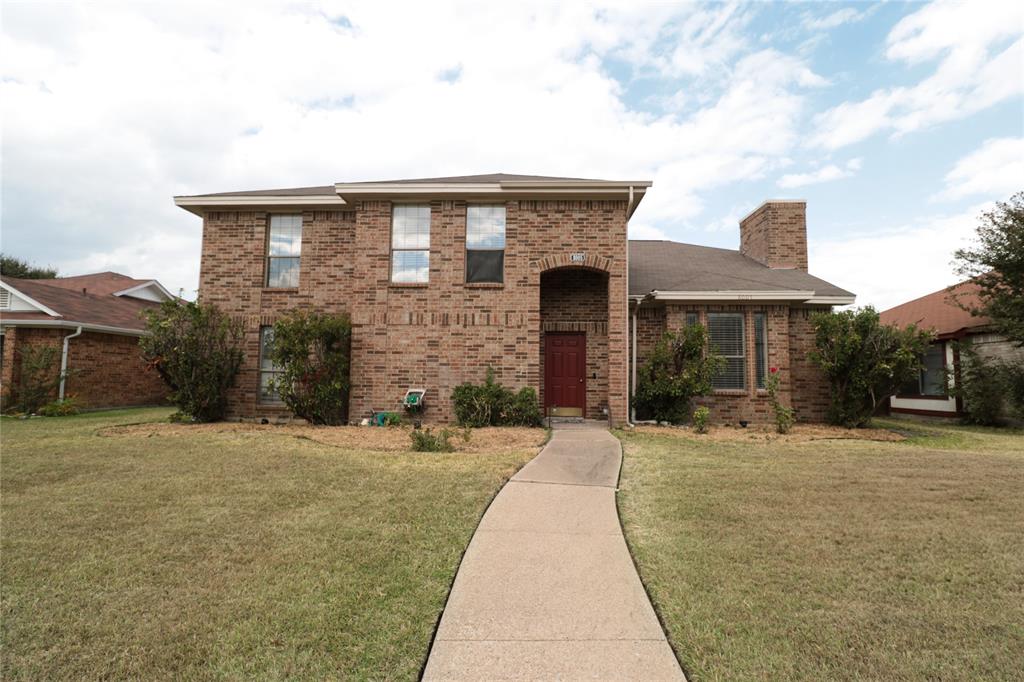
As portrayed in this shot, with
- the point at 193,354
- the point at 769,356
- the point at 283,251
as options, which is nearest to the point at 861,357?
the point at 769,356

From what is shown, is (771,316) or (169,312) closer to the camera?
(169,312)

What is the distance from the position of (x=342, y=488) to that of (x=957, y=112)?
46.4ft

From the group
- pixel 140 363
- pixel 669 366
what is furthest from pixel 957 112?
pixel 140 363

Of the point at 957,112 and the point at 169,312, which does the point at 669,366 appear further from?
the point at 169,312

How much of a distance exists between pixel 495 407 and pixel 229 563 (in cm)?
730

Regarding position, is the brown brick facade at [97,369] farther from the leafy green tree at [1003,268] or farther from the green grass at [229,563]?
the leafy green tree at [1003,268]

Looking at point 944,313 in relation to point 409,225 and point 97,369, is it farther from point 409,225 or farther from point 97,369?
point 97,369

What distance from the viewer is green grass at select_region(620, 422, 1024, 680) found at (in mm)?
2490

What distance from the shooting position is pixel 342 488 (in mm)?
5488

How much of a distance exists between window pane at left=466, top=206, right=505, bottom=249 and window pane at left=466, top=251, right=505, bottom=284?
18 cm

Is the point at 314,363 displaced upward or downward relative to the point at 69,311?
downward

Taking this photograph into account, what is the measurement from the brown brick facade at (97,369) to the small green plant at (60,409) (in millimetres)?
755

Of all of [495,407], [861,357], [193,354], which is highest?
[861,357]

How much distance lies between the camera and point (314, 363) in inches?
439
